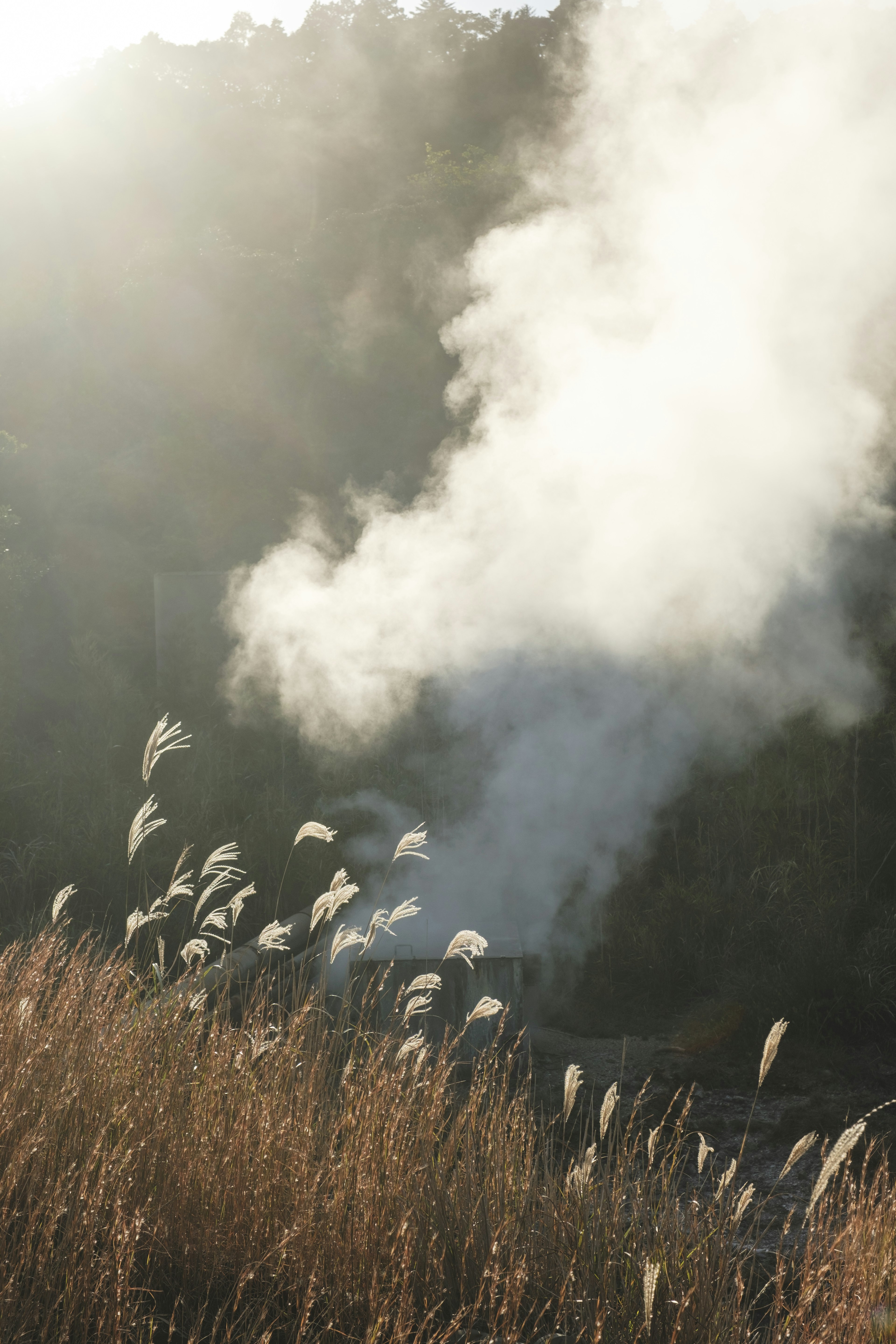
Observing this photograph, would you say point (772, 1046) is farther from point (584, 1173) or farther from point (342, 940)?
point (342, 940)

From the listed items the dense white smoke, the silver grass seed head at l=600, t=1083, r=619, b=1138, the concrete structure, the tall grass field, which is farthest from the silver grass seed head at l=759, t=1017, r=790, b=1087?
the dense white smoke

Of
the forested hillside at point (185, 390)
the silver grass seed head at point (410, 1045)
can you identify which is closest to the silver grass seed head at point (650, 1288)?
the silver grass seed head at point (410, 1045)

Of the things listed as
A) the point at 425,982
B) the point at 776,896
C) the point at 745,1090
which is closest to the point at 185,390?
the point at 776,896

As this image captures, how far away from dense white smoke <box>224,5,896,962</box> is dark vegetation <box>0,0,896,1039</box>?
0.54m

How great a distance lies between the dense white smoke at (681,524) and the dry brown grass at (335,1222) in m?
3.30

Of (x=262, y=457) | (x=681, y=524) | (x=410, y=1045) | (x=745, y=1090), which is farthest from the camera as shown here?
(x=262, y=457)

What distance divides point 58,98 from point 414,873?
62.3 feet

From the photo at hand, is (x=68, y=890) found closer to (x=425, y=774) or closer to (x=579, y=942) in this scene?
(x=579, y=942)

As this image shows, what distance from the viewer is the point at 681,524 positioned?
6605 mm

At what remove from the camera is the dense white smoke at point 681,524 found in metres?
6.22

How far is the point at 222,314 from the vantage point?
37.3 ft

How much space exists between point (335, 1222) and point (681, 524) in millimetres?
5496

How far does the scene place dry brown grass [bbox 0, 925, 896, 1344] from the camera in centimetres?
178

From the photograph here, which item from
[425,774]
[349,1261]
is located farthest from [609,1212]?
[425,774]
